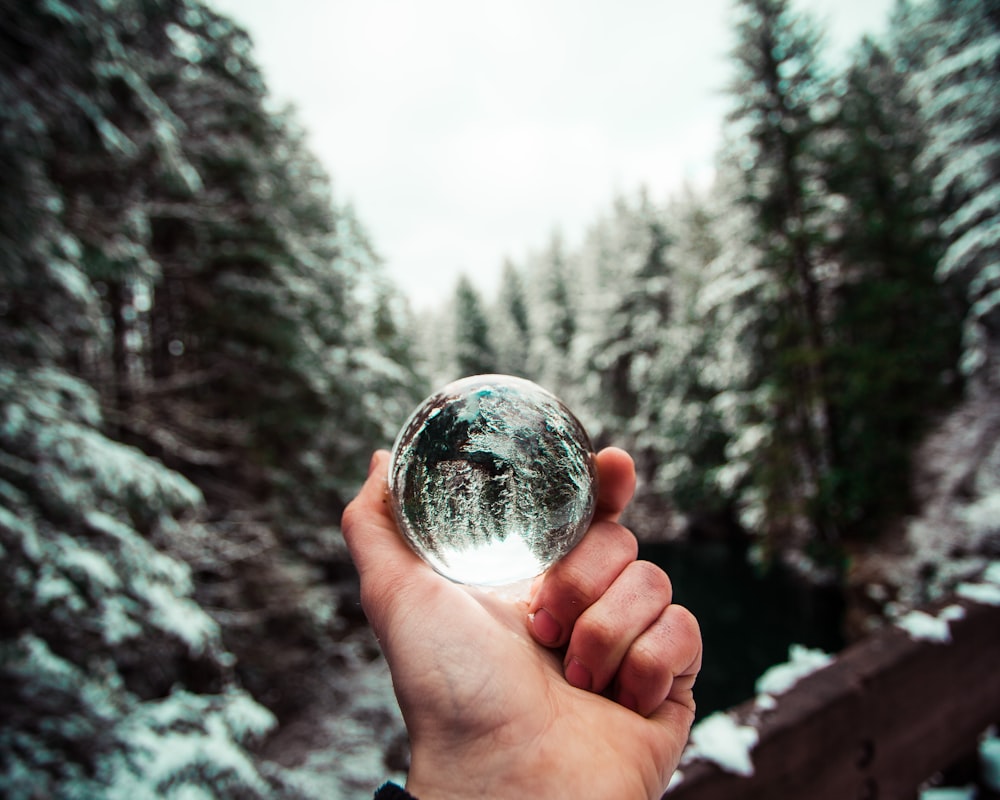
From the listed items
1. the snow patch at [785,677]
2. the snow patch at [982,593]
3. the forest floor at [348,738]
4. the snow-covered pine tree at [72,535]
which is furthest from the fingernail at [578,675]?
the forest floor at [348,738]

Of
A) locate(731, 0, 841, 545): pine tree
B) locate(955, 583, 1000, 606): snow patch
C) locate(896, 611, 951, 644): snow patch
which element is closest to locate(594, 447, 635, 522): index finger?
locate(896, 611, 951, 644): snow patch

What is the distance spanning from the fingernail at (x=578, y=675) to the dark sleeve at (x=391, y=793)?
0.36m

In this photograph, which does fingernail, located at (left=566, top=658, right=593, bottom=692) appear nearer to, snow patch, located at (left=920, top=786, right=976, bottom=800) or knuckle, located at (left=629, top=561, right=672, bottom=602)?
knuckle, located at (left=629, top=561, right=672, bottom=602)

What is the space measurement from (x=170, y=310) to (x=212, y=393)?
1396 millimetres

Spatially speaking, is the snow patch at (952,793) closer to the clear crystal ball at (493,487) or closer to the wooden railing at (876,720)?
the wooden railing at (876,720)

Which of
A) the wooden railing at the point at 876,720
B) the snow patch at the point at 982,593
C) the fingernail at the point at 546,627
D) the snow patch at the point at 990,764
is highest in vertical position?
the fingernail at the point at 546,627

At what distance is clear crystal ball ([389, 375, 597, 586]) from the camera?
3.16 ft

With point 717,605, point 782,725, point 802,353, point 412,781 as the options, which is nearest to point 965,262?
point 802,353

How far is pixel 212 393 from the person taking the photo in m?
7.84

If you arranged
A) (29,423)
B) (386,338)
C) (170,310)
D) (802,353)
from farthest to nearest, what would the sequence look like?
→ (386,338)
(802,353)
(170,310)
(29,423)

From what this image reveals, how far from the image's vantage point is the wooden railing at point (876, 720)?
1.23 meters

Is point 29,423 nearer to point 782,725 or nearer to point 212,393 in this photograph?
point 782,725

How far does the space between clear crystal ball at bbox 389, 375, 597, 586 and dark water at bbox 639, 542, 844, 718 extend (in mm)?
7899

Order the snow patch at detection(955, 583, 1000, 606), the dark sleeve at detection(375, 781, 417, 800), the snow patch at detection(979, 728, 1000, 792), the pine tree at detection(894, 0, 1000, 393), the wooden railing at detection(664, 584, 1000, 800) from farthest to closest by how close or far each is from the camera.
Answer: the pine tree at detection(894, 0, 1000, 393) < the snow patch at detection(979, 728, 1000, 792) < the snow patch at detection(955, 583, 1000, 606) < the wooden railing at detection(664, 584, 1000, 800) < the dark sleeve at detection(375, 781, 417, 800)
